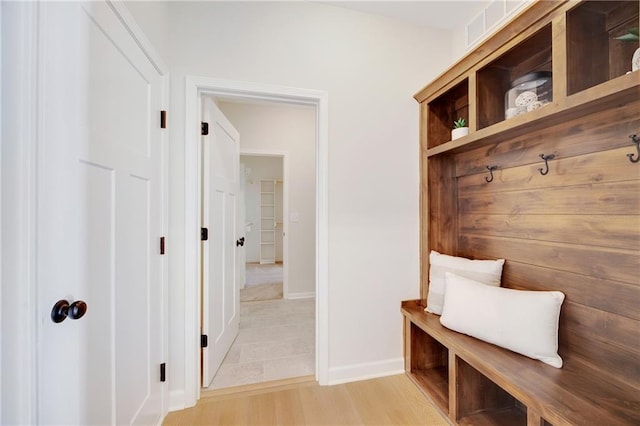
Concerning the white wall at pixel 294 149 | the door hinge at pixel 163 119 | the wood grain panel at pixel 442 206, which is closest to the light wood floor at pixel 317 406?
the wood grain panel at pixel 442 206

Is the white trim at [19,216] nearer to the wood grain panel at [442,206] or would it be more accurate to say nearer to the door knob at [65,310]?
the door knob at [65,310]

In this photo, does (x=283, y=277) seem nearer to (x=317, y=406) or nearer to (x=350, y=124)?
(x=317, y=406)

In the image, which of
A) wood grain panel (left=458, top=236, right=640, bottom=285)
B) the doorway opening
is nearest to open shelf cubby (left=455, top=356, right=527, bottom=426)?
wood grain panel (left=458, top=236, right=640, bottom=285)

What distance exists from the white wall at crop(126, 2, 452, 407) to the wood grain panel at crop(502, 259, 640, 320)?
2.06 ft

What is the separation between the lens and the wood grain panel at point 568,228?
39.8 inches

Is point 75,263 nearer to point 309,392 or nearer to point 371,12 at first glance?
point 309,392

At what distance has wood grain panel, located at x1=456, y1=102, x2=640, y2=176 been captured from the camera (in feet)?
3.30

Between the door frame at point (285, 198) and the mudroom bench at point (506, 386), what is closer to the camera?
the mudroom bench at point (506, 386)

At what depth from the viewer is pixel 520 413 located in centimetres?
144

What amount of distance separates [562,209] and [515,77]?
2.66 ft

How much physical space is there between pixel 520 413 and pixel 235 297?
6.98 ft

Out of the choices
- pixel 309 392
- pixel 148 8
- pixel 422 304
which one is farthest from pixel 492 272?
pixel 148 8

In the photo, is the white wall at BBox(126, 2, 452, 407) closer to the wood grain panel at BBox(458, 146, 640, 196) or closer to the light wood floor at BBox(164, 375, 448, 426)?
the light wood floor at BBox(164, 375, 448, 426)

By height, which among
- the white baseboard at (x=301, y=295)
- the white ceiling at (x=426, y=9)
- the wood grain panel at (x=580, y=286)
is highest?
the white ceiling at (x=426, y=9)
